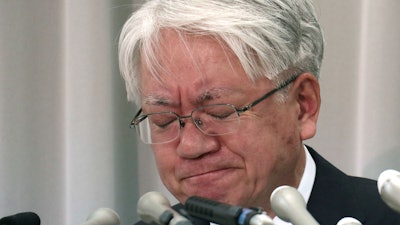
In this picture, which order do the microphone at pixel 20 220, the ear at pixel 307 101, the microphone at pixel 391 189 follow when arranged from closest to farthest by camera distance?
the microphone at pixel 391 189 < the microphone at pixel 20 220 < the ear at pixel 307 101

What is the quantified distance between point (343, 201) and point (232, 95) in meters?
0.32

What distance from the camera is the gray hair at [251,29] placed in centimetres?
138

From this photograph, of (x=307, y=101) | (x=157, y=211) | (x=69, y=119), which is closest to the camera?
(x=157, y=211)

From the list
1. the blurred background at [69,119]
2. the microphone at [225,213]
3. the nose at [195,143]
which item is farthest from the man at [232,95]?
the blurred background at [69,119]

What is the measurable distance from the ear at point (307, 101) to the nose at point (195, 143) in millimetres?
200

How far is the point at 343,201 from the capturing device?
1.50 meters

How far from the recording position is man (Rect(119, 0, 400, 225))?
138cm

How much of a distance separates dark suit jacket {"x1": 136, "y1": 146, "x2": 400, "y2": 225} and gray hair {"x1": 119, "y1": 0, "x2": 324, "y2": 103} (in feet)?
0.72

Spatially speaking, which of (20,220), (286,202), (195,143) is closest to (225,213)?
(286,202)

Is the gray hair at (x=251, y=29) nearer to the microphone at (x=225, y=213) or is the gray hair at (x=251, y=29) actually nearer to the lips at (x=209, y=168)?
the lips at (x=209, y=168)

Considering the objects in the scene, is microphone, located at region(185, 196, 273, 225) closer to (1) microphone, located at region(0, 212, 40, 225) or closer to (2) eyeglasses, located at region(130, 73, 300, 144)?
(1) microphone, located at region(0, 212, 40, 225)

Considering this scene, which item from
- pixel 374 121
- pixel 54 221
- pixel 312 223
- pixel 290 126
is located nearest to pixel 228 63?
pixel 290 126

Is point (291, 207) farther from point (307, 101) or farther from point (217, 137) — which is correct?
point (307, 101)

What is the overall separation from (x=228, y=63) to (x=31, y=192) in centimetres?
117
